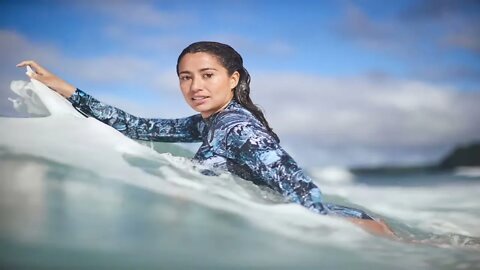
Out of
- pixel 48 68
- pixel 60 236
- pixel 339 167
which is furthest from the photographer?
pixel 339 167

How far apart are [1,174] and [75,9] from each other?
0.67 metres

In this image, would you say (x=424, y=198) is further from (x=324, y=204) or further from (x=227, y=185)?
(x=227, y=185)

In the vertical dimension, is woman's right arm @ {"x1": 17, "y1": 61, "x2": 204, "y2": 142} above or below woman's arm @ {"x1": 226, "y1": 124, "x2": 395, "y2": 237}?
above

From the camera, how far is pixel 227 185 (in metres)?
2.23

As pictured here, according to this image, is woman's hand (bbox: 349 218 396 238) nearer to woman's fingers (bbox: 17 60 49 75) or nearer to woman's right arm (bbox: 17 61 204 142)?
woman's right arm (bbox: 17 61 204 142)

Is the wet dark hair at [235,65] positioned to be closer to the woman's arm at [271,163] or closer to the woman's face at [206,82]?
the woman's face at [206,82]

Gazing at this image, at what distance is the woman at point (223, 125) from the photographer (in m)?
2.17

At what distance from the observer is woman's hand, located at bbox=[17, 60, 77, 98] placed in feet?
7.61

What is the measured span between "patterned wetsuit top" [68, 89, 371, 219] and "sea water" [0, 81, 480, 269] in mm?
40

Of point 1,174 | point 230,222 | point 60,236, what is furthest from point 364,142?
point 1,174

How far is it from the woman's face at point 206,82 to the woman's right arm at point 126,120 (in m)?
0.09

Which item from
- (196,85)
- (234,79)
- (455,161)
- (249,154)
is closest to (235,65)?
(234,79)

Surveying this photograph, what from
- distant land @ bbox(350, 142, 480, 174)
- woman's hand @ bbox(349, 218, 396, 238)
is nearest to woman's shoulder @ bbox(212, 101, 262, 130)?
woman's hand @ bbox(349, 218, 396, 238)

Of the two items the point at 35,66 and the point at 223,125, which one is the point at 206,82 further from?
the point at 35,66
